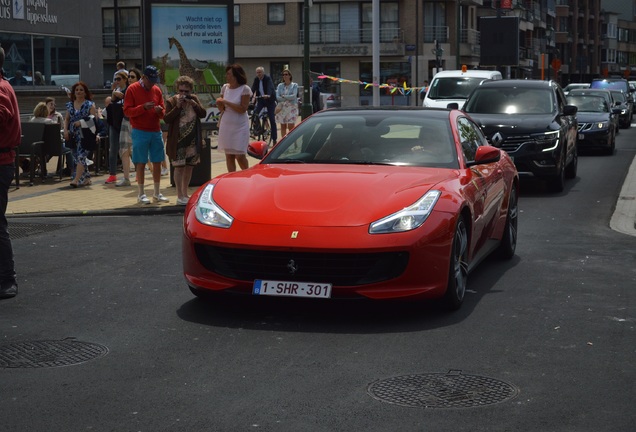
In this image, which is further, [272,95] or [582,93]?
[582,93]

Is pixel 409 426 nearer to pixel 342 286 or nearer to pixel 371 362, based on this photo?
pixel 371 362

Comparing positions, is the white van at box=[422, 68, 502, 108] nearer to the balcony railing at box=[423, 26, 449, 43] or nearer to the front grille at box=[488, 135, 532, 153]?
the front grille at box=[488, 135, 532, 153]

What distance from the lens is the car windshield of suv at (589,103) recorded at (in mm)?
30594

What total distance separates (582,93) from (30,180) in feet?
58.9

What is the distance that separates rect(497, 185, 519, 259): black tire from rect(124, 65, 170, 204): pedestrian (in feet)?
19.6

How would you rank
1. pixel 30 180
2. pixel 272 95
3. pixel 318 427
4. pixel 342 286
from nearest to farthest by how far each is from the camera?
pixel 318 427, pixel 342 286, pixel 30 180, pixel 272 95

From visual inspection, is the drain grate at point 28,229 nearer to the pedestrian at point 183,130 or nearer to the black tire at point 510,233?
the pedestrian at point 183,130

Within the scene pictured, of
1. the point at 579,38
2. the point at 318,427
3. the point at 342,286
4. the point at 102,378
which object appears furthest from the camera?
the point at 579,38

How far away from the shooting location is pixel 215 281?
7793mm

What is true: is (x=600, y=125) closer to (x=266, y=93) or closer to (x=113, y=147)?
(x=266, y=93)

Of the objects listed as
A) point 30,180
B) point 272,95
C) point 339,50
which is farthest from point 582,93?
point 339,50

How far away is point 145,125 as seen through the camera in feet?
49.9

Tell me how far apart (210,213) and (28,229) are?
5.63 meters

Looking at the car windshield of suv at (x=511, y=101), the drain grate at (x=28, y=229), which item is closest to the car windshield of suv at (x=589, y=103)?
the car windshield of suv at (x=511, y=101)
